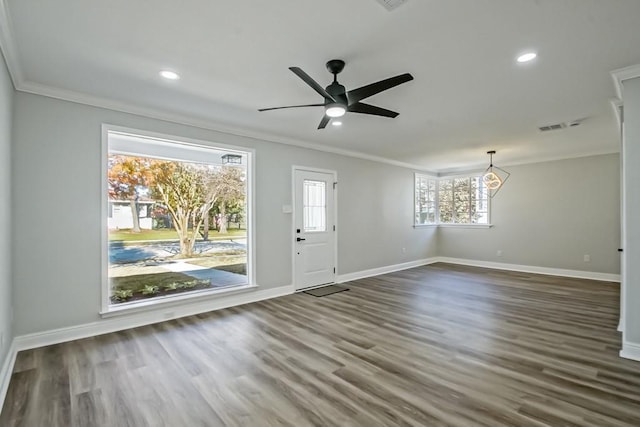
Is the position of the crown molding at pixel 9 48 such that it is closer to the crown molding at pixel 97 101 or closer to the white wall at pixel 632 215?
the crown molding at pixel 97 101

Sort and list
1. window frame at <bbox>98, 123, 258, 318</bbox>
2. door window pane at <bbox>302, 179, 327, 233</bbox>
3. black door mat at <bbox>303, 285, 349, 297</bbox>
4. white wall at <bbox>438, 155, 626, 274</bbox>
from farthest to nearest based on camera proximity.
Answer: white wall at <bbox>438, 155, 626, 274</bbox>
door window pane at <bbox>302, 179, 327, 233</bbox>
black door mat at <bbox>303, 285, 349, 297</bbox>
window frame at <bbox>98, 123, 258, 318</bbox>

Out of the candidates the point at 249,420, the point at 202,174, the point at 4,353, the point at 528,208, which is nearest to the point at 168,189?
the point at 202,174

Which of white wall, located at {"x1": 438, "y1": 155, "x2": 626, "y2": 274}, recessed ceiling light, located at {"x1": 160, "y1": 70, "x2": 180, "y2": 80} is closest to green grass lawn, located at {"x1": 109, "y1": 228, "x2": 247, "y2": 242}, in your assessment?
recessed ceiling light, located at {"x1": 160, "y1": 70, "x2": 180, "y2": 80}

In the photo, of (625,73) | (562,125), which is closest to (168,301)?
(625,73)

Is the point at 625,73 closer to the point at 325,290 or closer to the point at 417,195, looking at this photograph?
the point at 325,290

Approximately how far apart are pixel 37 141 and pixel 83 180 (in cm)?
54

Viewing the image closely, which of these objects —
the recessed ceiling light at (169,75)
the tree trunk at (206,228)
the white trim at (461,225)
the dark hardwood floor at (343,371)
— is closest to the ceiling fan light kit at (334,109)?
the recessed ceiling light at (169,75)

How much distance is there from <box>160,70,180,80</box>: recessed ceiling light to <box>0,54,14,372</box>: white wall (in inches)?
45.3

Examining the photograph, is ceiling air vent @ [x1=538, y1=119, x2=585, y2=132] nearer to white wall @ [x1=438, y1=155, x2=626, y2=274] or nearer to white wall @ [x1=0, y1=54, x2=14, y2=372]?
white wall @ [x1=438, y1=155, x2=626, y2=274]

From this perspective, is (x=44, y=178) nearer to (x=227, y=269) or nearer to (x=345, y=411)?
(x=345, y=411)

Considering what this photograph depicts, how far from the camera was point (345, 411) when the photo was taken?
2.04m

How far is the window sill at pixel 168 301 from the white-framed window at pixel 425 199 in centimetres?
521

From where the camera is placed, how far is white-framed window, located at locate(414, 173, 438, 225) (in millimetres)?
8125

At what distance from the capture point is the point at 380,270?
6914mm
